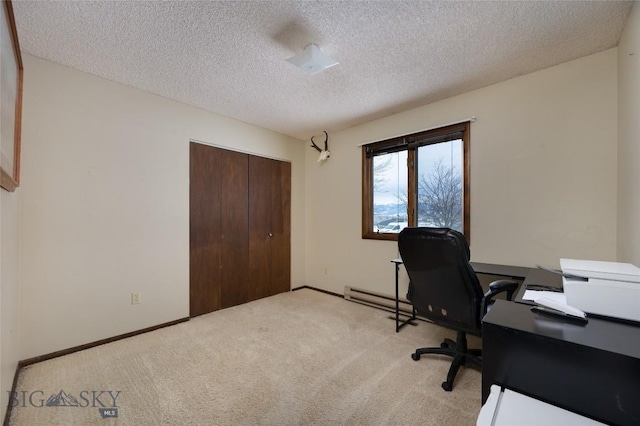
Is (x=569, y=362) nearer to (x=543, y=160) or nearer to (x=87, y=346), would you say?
(x=543, y=160)

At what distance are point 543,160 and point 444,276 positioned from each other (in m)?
1.50

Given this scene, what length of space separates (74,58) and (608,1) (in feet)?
12.4

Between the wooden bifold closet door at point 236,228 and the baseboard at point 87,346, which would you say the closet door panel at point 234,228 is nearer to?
the wooden bifold closet door at point 236,228

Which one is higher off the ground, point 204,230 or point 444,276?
point 204,230

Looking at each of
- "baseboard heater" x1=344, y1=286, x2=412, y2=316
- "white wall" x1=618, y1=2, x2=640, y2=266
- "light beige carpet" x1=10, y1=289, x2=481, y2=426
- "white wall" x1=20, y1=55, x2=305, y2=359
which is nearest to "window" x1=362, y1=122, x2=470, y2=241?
"baseboard heater" x1=344, y1=286, x2=412, y2=316

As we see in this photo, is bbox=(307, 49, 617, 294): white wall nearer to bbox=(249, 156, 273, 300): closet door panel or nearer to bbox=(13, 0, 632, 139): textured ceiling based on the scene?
bbox=(13, 0, 632, 139): textured ceiling

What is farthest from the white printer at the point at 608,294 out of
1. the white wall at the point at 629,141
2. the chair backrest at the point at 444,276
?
the white wall at the point at 629,141

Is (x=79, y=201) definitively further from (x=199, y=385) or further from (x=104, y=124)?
(x=199, y=385)

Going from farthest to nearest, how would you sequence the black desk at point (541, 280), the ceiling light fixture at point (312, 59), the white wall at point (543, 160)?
1. the white wall at point (543, 160)
2. the ceiling light fixture at point (312, 59)
3. the black desk at point (541, 280)

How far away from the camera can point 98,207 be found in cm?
243

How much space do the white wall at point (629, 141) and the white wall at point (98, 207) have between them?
145 inches

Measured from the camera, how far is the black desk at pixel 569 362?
751mm

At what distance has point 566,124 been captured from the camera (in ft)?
7.22

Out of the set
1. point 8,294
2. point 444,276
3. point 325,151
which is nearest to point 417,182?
point 325,151
